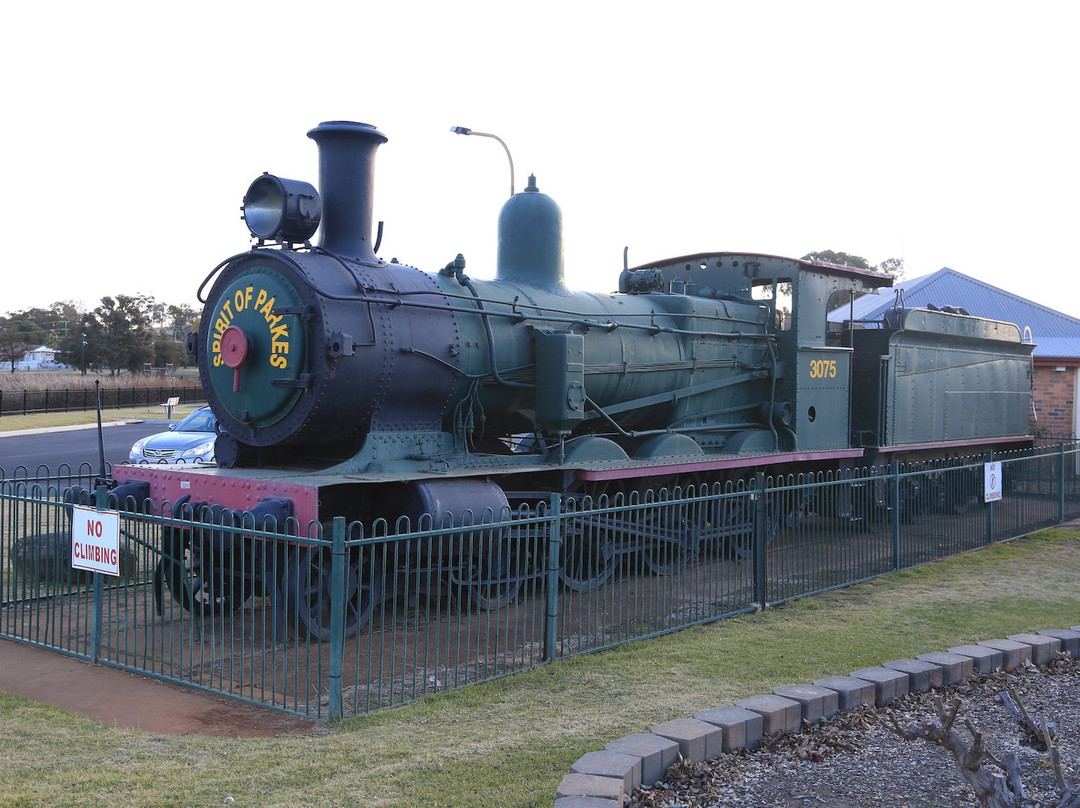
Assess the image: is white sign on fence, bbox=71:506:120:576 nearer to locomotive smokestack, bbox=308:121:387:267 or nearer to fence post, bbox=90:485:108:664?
fence post, bbox=90:485:108:664

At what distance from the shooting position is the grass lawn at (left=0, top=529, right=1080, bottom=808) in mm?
4492

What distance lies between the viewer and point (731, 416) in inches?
489

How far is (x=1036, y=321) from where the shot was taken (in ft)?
82.6

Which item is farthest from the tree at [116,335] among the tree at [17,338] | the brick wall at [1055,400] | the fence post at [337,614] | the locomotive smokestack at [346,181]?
the fence post at [337,614]

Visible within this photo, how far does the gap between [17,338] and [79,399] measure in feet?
93.7

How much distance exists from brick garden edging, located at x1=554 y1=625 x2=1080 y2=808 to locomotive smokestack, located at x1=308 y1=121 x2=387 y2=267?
503 centimetres

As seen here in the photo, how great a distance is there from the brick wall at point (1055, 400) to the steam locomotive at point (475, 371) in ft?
39.3

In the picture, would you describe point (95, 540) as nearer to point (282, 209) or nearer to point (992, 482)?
point (282, 209)

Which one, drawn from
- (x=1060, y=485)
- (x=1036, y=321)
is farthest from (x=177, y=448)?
(x=1036, y=321)

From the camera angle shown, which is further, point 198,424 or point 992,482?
point 198,424

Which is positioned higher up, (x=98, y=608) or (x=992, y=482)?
(x=992, y=482)

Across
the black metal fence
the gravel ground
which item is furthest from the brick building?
the black metal fence

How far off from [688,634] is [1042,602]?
3.79m

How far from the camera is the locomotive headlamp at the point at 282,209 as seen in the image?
316 inches
